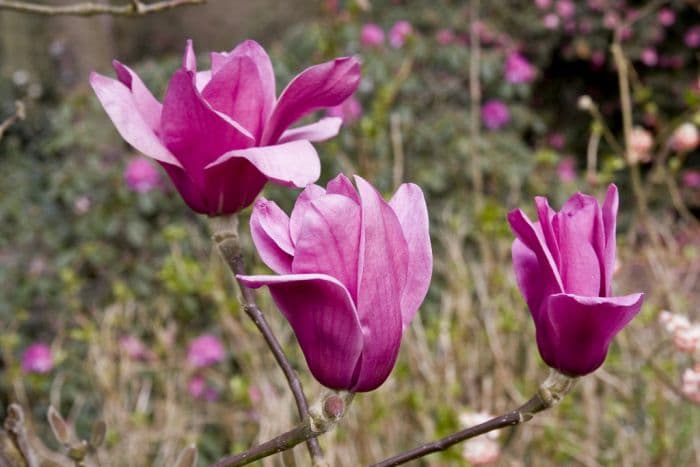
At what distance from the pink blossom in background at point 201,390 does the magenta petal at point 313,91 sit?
2167 millimetres

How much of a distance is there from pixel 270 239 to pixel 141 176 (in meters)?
2.64

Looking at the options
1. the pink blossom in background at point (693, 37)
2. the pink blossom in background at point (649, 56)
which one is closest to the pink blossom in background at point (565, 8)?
the pink blossom in background at point (649, 56)

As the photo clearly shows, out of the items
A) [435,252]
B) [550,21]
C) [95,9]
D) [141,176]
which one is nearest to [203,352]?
[141,176]

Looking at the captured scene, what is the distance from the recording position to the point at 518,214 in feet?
1.56

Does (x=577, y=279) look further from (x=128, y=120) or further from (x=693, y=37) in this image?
(x=693, y=37)

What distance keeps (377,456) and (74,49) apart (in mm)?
3151

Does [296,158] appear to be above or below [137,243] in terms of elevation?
above

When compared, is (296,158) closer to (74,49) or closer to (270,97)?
(270,97)

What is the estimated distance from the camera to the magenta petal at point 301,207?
454mm

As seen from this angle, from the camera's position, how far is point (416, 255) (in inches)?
18.3

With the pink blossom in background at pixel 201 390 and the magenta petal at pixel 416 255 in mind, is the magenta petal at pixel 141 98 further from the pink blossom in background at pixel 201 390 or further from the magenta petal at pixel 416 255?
the pink blossom in background at pixel 201 390

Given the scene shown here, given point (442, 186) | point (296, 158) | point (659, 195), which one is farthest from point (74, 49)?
point (296, 158)

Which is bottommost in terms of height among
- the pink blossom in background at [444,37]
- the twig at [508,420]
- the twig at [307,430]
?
the twig at [508,420]

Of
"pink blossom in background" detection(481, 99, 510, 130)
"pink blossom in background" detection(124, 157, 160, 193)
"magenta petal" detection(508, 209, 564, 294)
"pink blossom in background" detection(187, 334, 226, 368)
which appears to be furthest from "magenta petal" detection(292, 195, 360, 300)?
"pink blossom in background" detection(481, 99, 510, 130)
